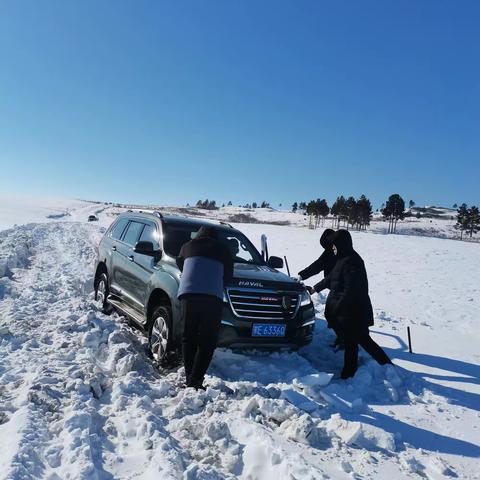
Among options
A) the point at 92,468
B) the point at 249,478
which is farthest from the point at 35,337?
the point at 249,478

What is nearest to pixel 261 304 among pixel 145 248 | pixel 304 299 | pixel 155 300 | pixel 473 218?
pixel 304 299

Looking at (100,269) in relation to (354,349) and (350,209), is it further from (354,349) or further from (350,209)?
(350,209)

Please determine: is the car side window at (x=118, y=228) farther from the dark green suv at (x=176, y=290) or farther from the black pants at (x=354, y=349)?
the black pants at (x=354, y=349)

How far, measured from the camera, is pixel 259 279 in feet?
19.5

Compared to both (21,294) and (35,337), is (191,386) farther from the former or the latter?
(21,294)

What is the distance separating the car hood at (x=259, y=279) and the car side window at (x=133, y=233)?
1.97 metres

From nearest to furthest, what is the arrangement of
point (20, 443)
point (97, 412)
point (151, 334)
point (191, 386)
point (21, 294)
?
1. point (20, 443)
2. point (97, 412)
3. point (191, 386)
4. point (151, 334)
5. point (21, 294)

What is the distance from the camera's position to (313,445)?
3.91m

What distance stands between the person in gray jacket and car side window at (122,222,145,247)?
2.58 m

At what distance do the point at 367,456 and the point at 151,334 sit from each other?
3262 millimetres

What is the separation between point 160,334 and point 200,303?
1.07m

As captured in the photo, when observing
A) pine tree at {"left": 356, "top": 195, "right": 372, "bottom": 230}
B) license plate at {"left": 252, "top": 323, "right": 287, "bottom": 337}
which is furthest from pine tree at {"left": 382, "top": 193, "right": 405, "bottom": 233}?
license plate at {"left": 252, "top": 323, "right": 287, "bottom": 337}

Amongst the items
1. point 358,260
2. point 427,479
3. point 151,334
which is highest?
point 358,260

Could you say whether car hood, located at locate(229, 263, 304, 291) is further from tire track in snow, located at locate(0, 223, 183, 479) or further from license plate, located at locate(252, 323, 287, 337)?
tire track in snow, located at locate(0, 223, 183, 479)
